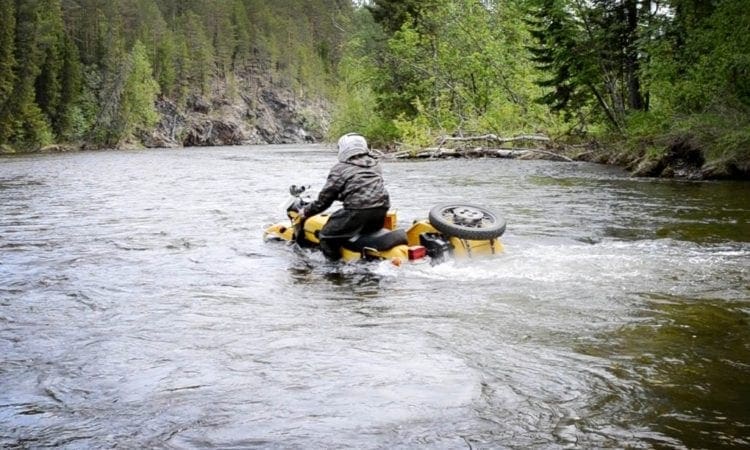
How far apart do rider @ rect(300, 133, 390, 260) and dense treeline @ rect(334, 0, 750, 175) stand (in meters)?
11.8

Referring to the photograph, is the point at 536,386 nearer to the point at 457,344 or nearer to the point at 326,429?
the point at 457,344

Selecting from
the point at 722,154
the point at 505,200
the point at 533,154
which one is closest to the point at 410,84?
the point at 533,154

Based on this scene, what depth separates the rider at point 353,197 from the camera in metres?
7.76

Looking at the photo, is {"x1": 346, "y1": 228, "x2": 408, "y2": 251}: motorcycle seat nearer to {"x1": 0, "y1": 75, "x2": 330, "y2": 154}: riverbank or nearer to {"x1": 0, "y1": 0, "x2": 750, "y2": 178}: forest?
{"x1": 0, "y1": 0, "x2": 750, "y2": 178}: forest

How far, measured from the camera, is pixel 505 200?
13867 mm

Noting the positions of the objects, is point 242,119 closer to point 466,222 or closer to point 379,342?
point 466,222

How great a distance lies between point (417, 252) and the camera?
24.7 feet

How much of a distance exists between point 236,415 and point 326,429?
536mm

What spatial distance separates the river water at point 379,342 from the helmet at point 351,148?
4.33 ft

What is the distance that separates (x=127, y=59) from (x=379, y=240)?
73308 millimetres

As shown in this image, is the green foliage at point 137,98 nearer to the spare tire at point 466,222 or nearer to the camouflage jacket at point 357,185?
the camouflage jacket at point 357,185

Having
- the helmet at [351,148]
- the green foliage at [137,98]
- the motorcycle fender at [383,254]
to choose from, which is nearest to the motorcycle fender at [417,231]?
the motorcycle fender at [383,254]

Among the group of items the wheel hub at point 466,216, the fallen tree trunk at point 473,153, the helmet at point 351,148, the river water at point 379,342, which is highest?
the helmet at point 351,148

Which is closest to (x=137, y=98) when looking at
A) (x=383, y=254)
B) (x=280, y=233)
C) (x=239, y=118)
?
(x=239, y=118)
